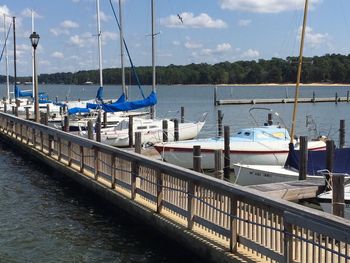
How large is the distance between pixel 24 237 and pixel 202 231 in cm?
410

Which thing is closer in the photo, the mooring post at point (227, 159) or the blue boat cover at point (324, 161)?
the blue boat cover at point (324, 161)

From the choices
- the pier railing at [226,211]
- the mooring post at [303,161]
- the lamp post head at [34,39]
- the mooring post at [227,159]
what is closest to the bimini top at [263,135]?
the mooring post at [227,159]

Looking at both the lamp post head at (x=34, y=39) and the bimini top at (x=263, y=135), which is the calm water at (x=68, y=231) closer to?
the bimini top at (x=263, y=135)

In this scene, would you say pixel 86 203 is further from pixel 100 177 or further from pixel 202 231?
pixel 202 231

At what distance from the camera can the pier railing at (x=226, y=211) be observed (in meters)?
6.45

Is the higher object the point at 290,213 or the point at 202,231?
the point at 290,213

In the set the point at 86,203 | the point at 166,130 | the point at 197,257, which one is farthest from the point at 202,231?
the point at 166,130

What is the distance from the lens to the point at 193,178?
29.9 ft

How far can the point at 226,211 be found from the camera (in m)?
8.52

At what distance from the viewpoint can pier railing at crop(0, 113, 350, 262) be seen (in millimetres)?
6445

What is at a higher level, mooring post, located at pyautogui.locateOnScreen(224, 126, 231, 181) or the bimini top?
the bimini top

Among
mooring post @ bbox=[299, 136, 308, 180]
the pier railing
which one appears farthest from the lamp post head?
mooring post @ bbox=[299, 136, 308, 180]

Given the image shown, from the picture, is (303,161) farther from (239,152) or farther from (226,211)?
(226,211)

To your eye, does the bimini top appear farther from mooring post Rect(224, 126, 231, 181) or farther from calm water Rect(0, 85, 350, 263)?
calm water Rect(0, 85, 350, 263)
